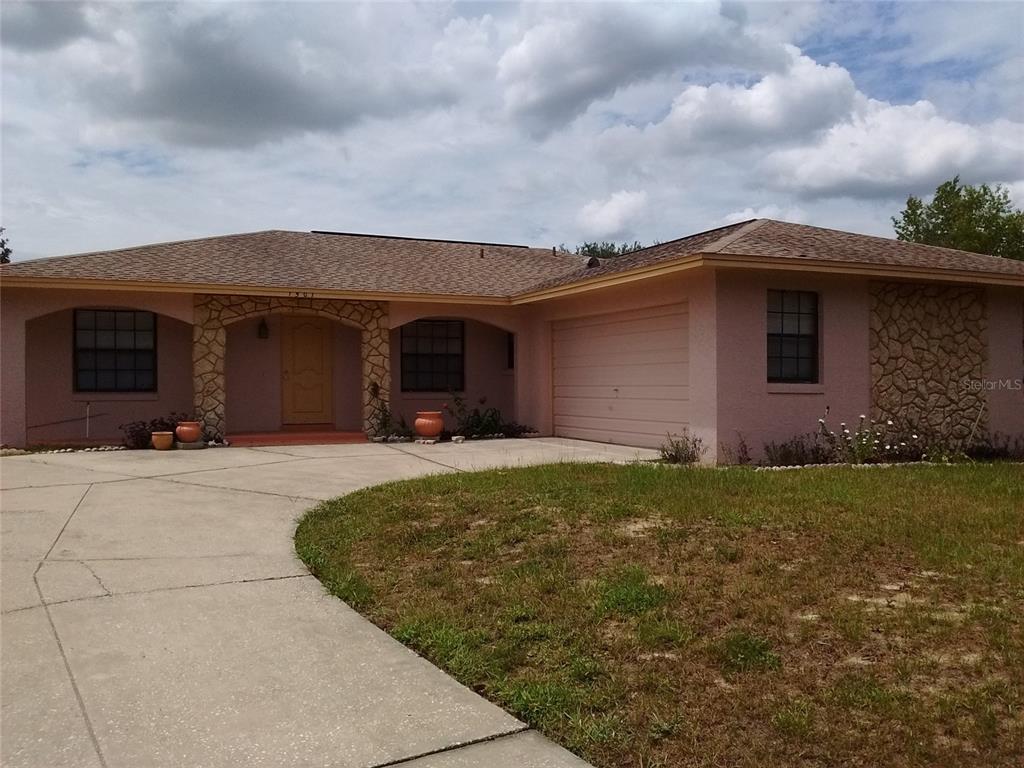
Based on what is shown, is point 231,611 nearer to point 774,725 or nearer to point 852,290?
point 774,725

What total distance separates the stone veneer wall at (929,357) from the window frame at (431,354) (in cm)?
885

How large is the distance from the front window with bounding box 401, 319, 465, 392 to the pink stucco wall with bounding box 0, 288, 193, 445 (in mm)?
4503

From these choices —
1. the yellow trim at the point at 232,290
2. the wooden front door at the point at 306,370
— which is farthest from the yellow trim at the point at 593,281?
the wooden front door at the point at 306,370

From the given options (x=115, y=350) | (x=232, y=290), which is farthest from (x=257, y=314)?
(x=115, y=350)

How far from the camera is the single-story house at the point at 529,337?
1234 cm

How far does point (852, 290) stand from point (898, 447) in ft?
8.32

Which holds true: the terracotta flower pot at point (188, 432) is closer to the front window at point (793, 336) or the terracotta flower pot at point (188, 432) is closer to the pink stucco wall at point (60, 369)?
the pink stucco wall at point (60, 369)

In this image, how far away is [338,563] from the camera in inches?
247

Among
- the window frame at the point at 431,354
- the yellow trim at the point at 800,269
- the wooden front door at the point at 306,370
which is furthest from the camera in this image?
the window frame at the point at 431,354

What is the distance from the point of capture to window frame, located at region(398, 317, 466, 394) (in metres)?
18.0

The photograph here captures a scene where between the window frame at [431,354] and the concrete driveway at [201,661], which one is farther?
the window frame at [431,354]

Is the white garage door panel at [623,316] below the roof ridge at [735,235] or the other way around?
below

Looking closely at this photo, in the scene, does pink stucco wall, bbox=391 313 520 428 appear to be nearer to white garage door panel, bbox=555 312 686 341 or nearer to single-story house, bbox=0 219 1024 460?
single-story house, bbox=0 219 1024 460

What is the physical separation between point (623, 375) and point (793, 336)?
3196 millimetres
